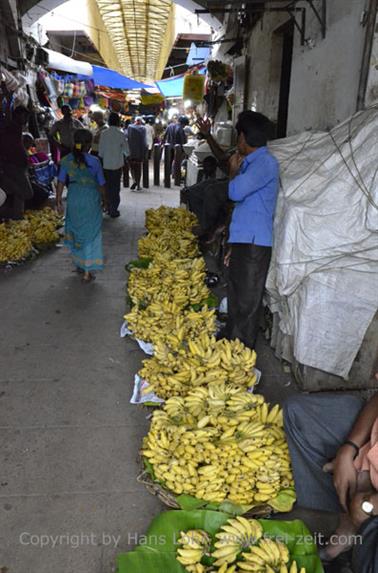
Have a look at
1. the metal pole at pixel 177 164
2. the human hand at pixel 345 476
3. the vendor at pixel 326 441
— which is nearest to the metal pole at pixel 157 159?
the metal pole at pixel 177 164

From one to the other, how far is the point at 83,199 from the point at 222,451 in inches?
150

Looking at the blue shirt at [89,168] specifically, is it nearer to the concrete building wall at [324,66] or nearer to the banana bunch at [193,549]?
the concrete building wall at [324,66]

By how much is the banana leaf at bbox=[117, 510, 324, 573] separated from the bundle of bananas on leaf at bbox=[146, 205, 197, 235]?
4.63 metres

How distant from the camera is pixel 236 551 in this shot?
2.03 meters

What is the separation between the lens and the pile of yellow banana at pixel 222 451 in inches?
95.2

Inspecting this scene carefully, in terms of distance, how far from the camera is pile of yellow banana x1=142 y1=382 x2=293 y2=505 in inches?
95.2

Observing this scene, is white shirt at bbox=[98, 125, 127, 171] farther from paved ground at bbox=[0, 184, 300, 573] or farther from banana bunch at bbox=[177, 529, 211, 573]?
banana bunch at bbox=[177, 529, 211, 573]

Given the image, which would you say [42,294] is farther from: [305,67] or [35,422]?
[305,67]

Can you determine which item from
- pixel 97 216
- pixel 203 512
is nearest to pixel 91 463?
pixel 203 512

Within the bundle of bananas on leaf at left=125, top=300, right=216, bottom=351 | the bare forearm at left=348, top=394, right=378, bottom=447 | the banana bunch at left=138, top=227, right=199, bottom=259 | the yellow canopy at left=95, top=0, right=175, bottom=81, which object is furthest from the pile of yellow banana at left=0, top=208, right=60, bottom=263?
the yellow canopy at left=95, top=0, right=175, bottom=81

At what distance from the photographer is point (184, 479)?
2.43 metres

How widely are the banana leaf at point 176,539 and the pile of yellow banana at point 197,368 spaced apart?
1.02m

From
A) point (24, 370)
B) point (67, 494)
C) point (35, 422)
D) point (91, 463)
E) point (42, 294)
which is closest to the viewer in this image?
point (67, 494)

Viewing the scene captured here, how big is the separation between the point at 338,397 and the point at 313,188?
5.75 ft
